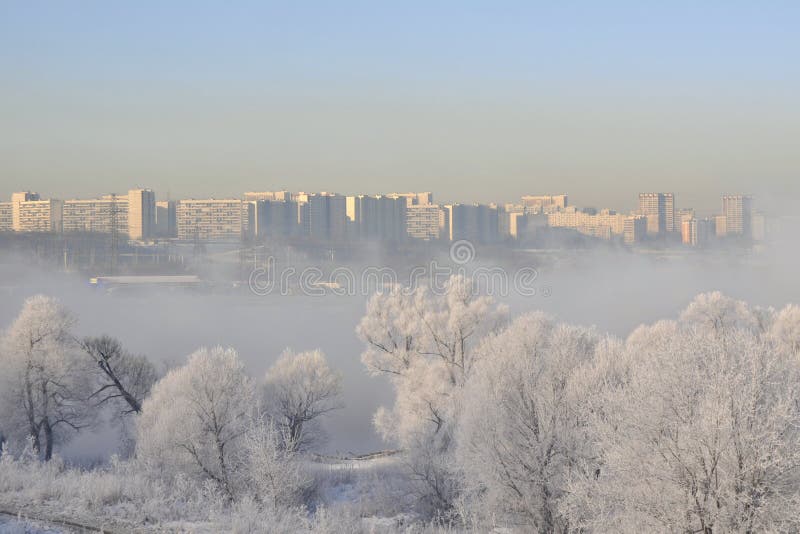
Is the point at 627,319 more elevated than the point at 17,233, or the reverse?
the point at 17,233

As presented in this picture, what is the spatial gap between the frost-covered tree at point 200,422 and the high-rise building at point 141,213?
42.3 metres

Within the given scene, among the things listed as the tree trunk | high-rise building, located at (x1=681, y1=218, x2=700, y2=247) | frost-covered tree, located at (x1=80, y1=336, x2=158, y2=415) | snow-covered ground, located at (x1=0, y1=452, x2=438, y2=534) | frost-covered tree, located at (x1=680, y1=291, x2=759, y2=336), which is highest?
high-rise building, located at (x1=681, y1=218, x2=700, y2=247)

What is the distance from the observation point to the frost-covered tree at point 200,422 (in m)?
18.1

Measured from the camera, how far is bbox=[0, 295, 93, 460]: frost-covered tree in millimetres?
23562

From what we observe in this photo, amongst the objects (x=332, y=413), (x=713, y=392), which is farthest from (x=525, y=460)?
(x=332, y=413)

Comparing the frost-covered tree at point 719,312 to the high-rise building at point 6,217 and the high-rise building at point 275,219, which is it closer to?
the high-rise building at point 275,219

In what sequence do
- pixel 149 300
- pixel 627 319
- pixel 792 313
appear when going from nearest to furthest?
pixel 792 313
pixel 627 319
pixel 149 300

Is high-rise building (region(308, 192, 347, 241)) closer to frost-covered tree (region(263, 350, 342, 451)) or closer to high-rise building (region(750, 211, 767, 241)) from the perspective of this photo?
high-rise building (region(750, 211, 767, 241))

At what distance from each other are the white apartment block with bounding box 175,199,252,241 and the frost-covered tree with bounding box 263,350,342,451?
42409mm

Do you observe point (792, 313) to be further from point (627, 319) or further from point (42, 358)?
point (42, 358)

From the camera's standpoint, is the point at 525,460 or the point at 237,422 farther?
the point at 237,422

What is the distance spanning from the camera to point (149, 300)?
5306cm

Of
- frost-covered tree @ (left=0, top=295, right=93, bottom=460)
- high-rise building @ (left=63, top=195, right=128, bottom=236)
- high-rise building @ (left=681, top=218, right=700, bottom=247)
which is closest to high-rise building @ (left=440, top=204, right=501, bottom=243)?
high-rise building @ (left=681, top=218, right=700, bottom=247)

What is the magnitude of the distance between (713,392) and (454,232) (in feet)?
201
